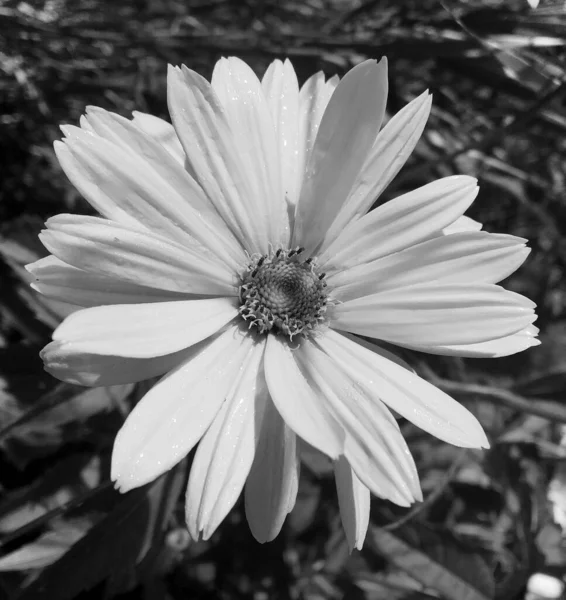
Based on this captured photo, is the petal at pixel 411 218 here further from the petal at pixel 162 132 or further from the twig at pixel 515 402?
the twig at pixel 515 402

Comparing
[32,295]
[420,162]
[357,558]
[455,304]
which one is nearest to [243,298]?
[455,304]

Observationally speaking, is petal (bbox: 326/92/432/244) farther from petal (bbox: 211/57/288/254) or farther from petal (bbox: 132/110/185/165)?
petal (bbox: 132/110/185/165)

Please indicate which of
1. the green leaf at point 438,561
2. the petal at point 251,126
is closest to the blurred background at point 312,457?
the green leaf at point 438,561

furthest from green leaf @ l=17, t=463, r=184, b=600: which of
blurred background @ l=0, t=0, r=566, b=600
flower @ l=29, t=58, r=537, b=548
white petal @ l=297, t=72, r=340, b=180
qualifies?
white petal @ l=297, t=72, r=340, b=180

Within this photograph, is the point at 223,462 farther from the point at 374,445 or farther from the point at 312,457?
the point at 312,457

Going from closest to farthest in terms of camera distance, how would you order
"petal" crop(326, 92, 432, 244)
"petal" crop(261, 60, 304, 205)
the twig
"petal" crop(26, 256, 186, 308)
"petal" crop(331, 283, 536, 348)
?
"petal" crop(26, 256, 186, 308) < "petal" crop(331, 283, 536, 348) < "petal" crop(326, 92, 432, 244) < "petal" crop(261, 60, 304, 205) < the twig

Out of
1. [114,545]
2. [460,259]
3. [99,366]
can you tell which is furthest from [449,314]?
[114,545]
